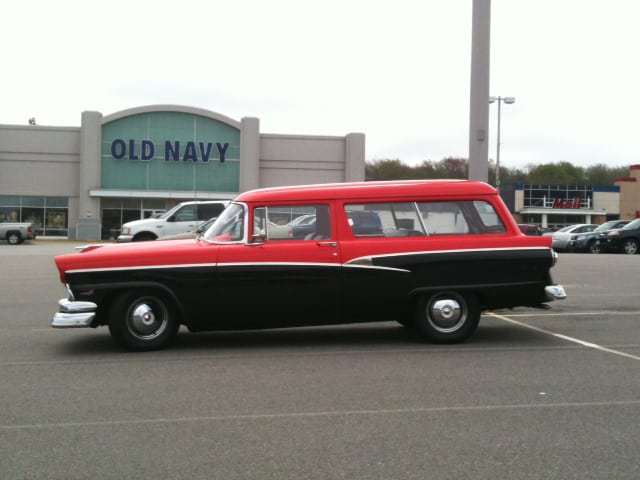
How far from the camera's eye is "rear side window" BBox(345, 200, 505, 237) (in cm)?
844

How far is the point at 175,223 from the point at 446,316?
1517 centimetres

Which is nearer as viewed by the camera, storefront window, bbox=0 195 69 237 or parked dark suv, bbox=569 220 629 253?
parked dark suv, bbox=569 220 629 253

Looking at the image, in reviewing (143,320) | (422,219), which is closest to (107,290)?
(143,320)

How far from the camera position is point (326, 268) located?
818 centimetres

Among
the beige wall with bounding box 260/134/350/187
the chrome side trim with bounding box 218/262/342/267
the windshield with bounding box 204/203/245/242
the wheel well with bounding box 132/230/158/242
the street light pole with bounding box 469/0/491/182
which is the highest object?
the beige wall with bounding box 260/134/350/187

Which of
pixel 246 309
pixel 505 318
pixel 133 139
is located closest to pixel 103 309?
pixel 246 309

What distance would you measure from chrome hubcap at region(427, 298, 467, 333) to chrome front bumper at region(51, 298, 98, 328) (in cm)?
361

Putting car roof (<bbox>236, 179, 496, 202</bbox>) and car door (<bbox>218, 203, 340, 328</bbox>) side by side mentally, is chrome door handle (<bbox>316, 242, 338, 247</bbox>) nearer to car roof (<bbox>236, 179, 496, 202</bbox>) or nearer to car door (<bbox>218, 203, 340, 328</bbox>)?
car door (<bbox>218, 203, 340, 328</bbox>)

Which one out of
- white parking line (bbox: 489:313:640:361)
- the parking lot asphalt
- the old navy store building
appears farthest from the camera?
the old navy store building

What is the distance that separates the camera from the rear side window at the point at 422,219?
8.44m

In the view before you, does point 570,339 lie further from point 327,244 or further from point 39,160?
point 39,160

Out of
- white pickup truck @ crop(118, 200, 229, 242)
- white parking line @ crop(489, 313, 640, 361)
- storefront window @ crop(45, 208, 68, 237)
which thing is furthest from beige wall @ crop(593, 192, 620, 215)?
white parking line @ crop(489, 313, 640, 361)

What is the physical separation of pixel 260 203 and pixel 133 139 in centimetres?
4152

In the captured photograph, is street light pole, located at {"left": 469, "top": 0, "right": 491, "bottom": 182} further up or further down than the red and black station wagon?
further up
